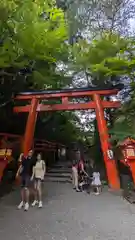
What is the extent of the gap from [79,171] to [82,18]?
1127cm

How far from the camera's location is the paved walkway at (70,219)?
19.0ft

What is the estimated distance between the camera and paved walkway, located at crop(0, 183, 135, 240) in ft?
19.0

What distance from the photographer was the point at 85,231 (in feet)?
19.9

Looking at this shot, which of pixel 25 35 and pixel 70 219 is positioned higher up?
pixel 25 35

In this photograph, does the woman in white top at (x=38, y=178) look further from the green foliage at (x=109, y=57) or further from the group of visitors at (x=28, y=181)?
the green foliage at (x=109, y=57)

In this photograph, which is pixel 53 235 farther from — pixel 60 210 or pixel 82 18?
pixel 82 18

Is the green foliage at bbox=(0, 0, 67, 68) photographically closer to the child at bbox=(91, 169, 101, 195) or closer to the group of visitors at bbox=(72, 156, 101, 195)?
the group of visitors at bbox=(72, 156, 101, 195)

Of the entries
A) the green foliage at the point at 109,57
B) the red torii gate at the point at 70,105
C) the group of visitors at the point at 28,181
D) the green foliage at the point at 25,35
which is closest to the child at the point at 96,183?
the red torii gate at the point at 70,105

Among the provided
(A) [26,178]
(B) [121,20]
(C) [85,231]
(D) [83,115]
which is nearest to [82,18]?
(B) [121,20]

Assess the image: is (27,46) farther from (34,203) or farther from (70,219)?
(70,219)

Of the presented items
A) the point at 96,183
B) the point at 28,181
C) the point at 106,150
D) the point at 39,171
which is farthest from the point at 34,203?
the point at 106,150

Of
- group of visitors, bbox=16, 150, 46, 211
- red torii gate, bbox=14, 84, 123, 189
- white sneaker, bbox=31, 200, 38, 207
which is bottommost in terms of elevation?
white sneaker, bbox=31, 200, 38, 207

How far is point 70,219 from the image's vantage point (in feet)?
23.0

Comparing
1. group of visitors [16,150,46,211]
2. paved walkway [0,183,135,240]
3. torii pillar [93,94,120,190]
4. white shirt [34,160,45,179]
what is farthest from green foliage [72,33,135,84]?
group of visitors [16,150,46,211]
